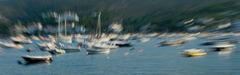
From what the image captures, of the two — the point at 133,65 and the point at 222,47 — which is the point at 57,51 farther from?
the point at 133,65

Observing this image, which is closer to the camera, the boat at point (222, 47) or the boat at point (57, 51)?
the boat at point (222, 47)

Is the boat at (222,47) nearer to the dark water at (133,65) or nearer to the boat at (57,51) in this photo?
the dark water at (133,65)

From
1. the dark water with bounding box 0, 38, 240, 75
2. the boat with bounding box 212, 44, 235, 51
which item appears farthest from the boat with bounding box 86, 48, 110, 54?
the boat with bounding box 212, 44, 235, 51

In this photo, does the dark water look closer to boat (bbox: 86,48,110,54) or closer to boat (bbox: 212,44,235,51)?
boat (bbox: 212,44,235,51)

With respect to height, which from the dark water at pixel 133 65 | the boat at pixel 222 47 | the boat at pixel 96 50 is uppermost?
the boat at pixel 96 50

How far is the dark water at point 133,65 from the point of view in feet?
252

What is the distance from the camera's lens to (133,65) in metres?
84.8

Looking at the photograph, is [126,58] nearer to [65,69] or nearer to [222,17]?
[65,69]

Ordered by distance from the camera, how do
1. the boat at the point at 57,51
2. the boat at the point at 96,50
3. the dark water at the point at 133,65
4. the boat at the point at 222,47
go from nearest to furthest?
the dark water at the point at 133,65, the boat at the point at 222,47, the boat at the point at 96,50, the boat at the point at 57,51

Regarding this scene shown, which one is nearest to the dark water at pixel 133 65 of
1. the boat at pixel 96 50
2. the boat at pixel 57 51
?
the boat at pixel 96 50

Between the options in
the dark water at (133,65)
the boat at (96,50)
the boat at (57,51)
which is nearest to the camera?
the dark water at (133,65)

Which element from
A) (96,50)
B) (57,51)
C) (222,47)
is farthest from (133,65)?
(57,51)

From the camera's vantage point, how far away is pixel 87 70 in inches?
3250

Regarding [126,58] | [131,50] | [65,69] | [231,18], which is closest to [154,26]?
[231,18]
